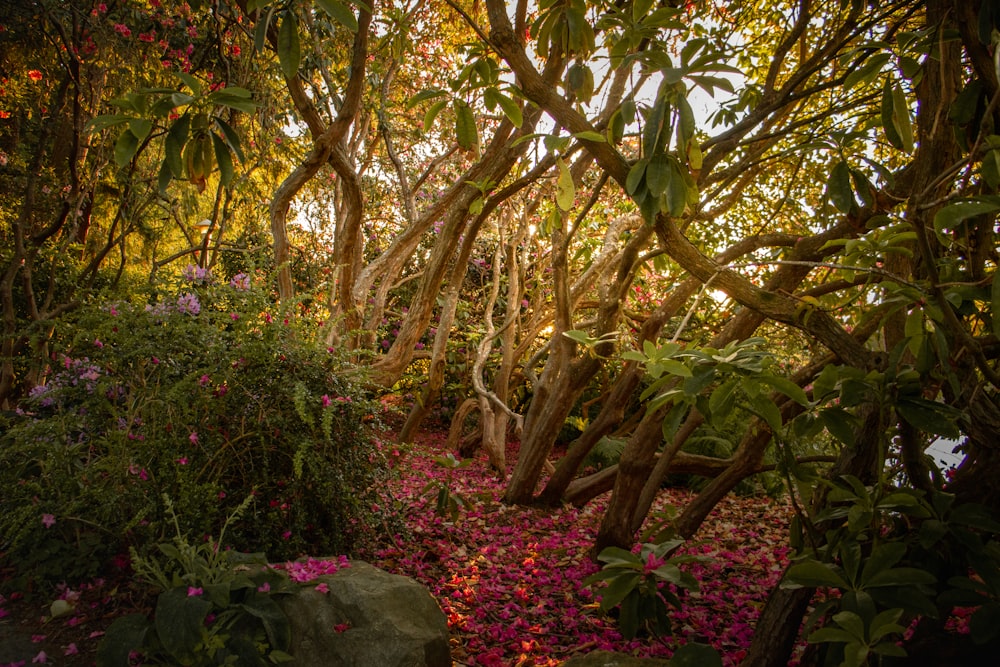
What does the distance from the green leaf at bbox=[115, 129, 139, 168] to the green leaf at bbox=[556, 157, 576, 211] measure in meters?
1.02

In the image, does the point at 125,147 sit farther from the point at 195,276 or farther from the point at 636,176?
the point at 195,276

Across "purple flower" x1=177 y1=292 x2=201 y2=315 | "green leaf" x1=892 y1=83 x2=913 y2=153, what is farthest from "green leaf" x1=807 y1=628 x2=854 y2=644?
"purple flower" x1=177 y1=292 x2=201 y2=315

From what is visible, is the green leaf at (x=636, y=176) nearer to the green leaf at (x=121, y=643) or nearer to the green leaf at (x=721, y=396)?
the green leaf at (x=721, y=396)

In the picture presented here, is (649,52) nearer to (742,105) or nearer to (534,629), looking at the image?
(742,105)

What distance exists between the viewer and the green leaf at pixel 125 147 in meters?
1.17

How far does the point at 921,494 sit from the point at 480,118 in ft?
17.0

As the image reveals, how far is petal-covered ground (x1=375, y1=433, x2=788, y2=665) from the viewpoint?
2.60 m

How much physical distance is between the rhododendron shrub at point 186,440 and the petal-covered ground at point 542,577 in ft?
1.86

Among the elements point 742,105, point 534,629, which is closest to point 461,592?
point 534,629

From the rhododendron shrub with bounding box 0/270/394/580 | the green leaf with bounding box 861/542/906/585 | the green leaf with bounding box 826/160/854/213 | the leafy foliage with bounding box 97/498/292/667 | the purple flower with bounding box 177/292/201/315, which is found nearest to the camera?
the green leaf with bounding box 861/542/906/585

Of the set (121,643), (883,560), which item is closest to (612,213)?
(883,560)

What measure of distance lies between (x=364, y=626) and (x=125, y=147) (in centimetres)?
165

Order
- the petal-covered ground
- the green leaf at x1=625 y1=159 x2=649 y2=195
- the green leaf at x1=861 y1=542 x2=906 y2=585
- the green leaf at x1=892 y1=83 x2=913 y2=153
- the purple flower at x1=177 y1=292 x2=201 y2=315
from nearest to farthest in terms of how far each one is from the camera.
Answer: the green leaf at x1=861 y1=542 x2=906 y2=585
the green leaf at x1=625 y1=159 x2=649 y2=195
the green leaf at x1=892 y1=83 x2=913 y2=153
the petal-covered ground
the purple flower at x1=177 y1=292 x2=201 y2=315

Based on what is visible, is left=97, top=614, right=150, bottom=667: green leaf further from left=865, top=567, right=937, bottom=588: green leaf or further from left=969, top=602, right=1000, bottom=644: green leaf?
left=969, top=602, right=1000, bottom=644: green leaf
